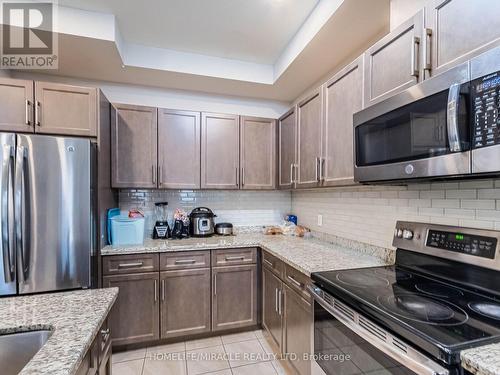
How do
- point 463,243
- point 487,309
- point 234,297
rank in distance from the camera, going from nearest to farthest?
point 487,309 → point 463,243 → point 234,297

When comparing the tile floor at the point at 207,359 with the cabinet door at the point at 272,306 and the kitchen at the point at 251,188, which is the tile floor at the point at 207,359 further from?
the cabinet door at the point at 272,306

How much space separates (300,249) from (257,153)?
1.24m

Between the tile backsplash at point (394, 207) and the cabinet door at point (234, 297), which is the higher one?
the tile backsplash at point (394, 207)

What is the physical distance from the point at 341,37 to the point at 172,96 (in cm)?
182

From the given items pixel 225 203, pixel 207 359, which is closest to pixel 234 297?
pixel 207 359

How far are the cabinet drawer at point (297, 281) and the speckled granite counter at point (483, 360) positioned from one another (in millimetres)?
874

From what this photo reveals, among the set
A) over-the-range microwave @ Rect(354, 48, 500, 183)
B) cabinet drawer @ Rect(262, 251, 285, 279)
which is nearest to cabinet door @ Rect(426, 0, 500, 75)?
over-the-range microwave @ Rect(354, 48, 500, 183)

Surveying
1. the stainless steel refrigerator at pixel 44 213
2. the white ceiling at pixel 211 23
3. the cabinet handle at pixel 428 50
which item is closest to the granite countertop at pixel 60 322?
the stainless steel refrigerator at pixel 44 213

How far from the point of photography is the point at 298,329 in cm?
170

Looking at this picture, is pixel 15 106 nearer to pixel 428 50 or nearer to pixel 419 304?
pixel 428 50

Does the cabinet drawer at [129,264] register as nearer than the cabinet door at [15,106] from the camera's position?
No

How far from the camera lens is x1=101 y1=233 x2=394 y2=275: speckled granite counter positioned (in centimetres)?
172

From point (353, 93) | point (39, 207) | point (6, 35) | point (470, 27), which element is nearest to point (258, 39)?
point (353, 93)

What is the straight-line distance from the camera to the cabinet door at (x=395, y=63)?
1225mm
